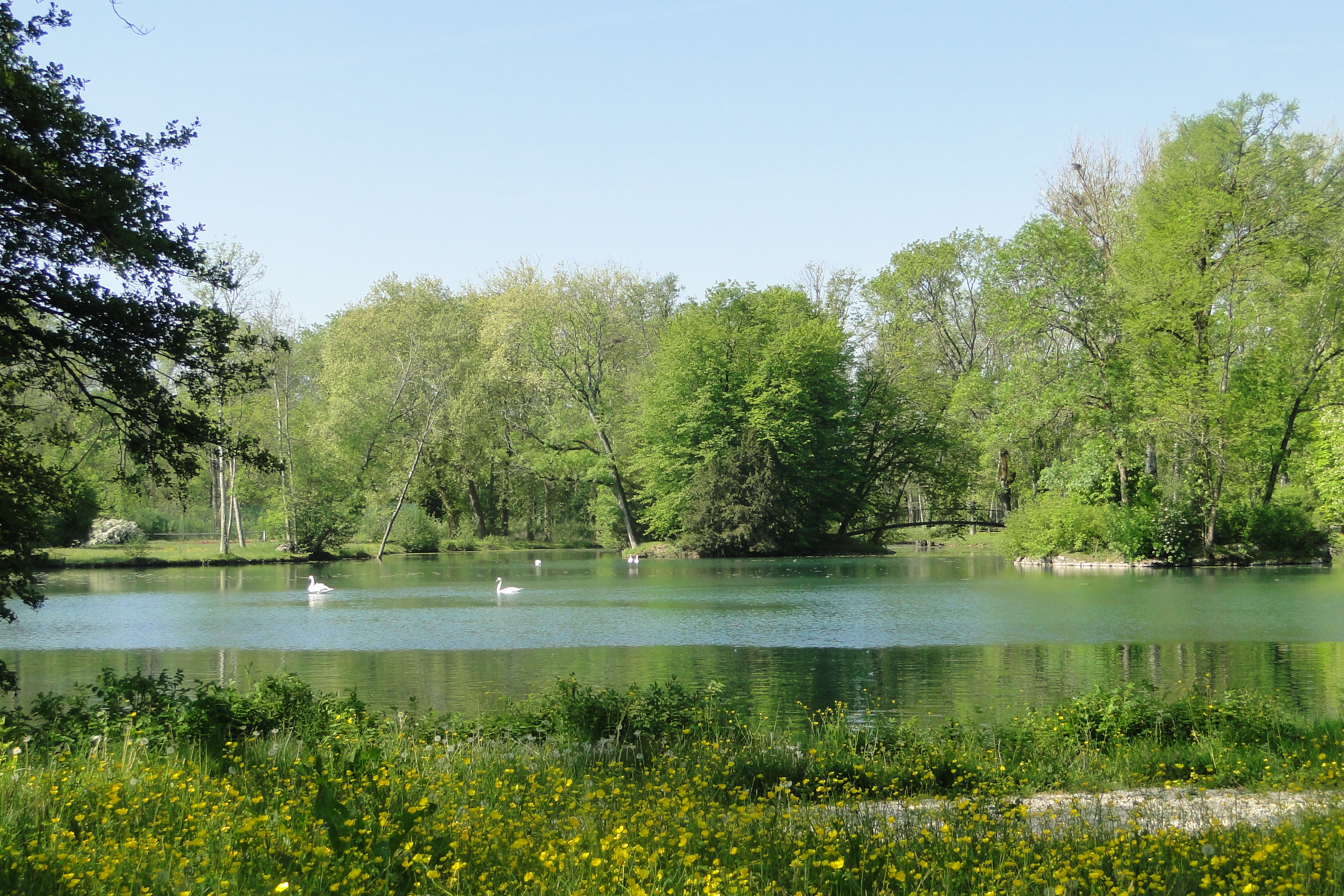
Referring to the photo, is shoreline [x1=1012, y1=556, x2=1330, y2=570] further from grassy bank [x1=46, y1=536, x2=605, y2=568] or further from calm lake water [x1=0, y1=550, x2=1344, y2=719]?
grassy bank [x1=46, y1=536, x2=605, y2=568]

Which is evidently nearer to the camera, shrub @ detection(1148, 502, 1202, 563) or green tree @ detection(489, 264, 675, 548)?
shrub @ detection(1148, 502, 1202, 563)

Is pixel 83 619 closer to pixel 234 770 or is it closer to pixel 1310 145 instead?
pixel 234 770

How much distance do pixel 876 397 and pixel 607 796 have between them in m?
47.7

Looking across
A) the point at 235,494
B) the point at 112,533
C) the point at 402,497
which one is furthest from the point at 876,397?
the point at 112,533

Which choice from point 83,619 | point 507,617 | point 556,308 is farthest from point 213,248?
point 507,617

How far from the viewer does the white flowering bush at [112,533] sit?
4750cm

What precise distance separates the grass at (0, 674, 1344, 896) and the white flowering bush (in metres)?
41.4

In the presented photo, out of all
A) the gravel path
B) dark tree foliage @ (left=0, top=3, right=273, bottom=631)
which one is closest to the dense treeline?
dark tree foliage @ (left=0, top=3, right=273, bottom=631)

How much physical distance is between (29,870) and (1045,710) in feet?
33.9

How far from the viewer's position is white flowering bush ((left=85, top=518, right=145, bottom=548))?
156ft

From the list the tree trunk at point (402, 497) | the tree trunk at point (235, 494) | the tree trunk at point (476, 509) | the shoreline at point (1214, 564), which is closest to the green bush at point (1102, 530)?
the shoreline at point (1214, 564)

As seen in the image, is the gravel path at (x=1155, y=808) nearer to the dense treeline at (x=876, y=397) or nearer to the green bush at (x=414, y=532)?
the dense treeline at (x=876, y=397)

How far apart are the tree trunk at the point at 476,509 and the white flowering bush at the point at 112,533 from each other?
1972 centimetres

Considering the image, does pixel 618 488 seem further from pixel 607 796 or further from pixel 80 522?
pixel 607 796
